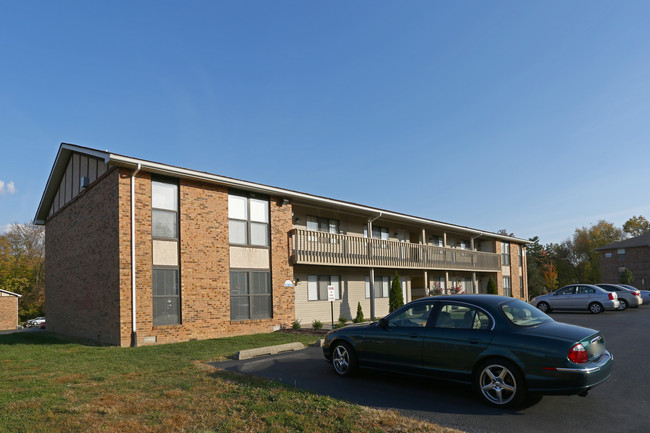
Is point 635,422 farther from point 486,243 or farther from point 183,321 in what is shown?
point 486,243

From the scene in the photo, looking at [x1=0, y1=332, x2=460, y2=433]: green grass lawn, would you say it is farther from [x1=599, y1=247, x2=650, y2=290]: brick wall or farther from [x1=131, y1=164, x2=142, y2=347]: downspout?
[x1=599, y1=247, x2=650, y2=290]: brick wall

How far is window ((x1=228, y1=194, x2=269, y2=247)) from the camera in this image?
653 inches

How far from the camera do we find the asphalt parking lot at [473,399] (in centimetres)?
545

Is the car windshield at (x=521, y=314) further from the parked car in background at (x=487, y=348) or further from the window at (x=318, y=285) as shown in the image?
the window at (x=318, y=285)

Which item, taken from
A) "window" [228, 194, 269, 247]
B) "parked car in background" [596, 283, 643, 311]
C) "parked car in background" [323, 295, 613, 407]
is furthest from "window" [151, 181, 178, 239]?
"parked car in background" [596, 283, 643, 311]

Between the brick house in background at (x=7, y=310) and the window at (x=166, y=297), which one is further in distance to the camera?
the brick house in background at (x=7, y=310)

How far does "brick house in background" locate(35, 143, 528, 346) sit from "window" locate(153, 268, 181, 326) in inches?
1.2

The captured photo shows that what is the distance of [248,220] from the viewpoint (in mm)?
17031

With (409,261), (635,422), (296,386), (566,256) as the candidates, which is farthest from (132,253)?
(566,256)

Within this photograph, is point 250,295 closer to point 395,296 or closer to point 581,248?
point 395,296

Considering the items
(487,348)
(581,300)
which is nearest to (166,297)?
(487,348)

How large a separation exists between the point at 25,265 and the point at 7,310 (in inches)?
640

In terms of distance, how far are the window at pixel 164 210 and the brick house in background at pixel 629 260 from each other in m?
52.5

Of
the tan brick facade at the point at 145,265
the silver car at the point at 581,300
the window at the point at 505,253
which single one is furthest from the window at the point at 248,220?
the window at the point at 505,253
